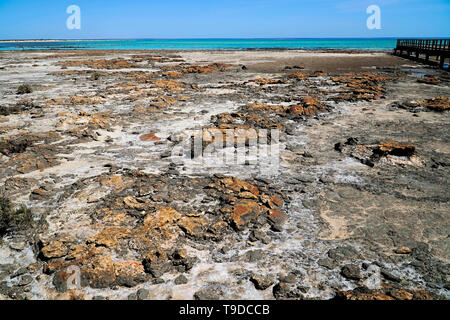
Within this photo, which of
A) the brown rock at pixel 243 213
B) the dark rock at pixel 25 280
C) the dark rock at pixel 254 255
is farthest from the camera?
the brown rock at pixel 243 213

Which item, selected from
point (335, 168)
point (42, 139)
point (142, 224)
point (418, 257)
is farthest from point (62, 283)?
point (42, 139)

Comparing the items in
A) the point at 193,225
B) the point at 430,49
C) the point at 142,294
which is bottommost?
the point at 142,294

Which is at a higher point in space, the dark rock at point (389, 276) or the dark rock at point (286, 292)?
the dark rock at point (389, 276)

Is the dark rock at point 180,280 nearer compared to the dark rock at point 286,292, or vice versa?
the dark rock at point 286,292

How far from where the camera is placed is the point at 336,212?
4207mm

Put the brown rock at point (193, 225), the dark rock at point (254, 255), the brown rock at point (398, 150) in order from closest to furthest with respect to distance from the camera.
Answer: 1. the dark rock at point (254, 255)
2. the brown rock at point (193, 225)
3. the brown rock at point (398, 150)

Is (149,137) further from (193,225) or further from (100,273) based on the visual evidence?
(100,273)

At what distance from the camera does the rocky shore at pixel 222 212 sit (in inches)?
118

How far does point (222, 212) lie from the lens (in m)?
4.14

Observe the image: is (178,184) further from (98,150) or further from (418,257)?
(418,257)

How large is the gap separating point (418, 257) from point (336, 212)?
3.75 ft

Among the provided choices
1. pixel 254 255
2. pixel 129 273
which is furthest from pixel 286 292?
pixel 129 273

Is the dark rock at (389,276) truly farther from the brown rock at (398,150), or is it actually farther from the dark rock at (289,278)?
the brown rock at (398,150)

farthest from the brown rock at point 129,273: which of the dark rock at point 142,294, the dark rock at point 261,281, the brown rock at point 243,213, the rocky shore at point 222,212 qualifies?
the brown rock at point 243,213
